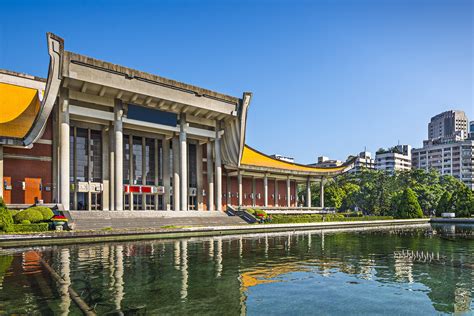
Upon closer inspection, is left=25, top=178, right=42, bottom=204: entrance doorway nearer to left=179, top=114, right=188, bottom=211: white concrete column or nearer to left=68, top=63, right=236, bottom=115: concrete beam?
left=68, top=63, right=236, bottom=115: concrete beam

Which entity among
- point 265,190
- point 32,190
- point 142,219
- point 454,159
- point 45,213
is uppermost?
point 454,159

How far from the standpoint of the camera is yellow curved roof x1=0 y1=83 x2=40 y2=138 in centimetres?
3275

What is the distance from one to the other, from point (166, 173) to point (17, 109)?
14940 mm

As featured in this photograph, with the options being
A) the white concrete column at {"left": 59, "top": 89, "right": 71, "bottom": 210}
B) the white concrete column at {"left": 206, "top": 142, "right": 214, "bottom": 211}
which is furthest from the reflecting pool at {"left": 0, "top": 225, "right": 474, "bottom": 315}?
the white concrete column at {"left": 206, "top": 142, "right": 214, "bottom": 211}

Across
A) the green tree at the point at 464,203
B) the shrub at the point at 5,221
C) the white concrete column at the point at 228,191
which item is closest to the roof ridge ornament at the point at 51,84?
the shrub at the point at 5,221

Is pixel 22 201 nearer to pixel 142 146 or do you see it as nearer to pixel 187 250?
pixel 142 146

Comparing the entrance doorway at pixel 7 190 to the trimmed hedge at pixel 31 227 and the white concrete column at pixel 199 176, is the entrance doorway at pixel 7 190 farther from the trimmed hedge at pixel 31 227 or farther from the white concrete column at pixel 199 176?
the white concrete column at pixel 199 176

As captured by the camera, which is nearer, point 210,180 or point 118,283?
point 118,283

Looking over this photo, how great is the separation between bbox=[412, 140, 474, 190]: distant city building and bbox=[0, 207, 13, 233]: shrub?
138 meters

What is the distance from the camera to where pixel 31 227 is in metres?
24.8

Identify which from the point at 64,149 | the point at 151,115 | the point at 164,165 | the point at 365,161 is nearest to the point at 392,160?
the point at 365,161

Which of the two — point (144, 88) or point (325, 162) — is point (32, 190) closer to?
point (144, 88)

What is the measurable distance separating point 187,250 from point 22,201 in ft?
66.5

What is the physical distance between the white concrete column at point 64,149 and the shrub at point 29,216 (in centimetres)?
538
